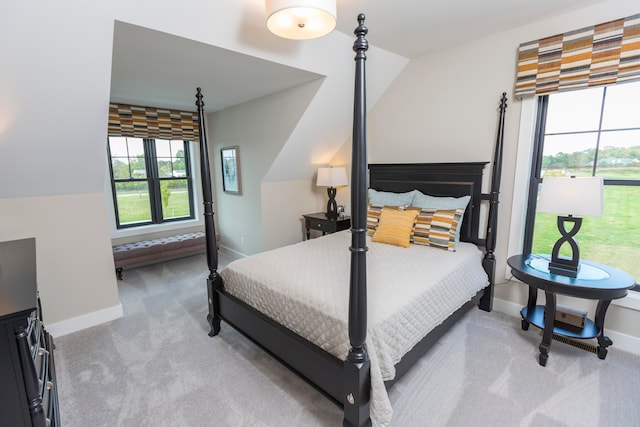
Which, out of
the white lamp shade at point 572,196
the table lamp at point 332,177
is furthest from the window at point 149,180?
the white lamp shade at point 572,196

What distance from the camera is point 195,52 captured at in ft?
7.06

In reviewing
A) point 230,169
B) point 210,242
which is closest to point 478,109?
point 210,242

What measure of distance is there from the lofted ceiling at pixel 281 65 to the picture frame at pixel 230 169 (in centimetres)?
121

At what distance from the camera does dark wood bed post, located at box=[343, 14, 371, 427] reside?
1164mm

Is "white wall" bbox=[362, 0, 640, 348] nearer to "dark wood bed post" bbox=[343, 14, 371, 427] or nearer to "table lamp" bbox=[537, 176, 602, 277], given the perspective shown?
"table lamp" bbox=[537, 176, 602, 277]

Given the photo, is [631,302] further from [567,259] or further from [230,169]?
[230,169]

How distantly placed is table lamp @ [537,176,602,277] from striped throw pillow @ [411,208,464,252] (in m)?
0.68

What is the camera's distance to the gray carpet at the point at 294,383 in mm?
1674

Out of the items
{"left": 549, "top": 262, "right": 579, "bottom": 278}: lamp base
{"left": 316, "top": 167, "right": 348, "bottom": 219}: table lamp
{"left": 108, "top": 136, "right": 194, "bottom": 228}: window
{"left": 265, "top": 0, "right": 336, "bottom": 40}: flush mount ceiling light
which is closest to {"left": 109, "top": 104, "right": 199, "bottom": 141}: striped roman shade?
{"left": 108, "top": 136, "right": 194, "bottom": 228}: window

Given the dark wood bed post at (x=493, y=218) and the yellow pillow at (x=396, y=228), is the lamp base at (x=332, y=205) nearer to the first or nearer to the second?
the yellow pillow at (x=396, y=228)

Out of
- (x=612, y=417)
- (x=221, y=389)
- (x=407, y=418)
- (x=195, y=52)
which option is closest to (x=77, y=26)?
(x=195, y=52)

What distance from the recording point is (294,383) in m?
1.94

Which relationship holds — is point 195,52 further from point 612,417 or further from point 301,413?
point 612,417

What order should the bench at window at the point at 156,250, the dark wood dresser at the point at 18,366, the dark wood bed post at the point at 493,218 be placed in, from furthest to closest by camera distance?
the bench at window at the point at 156,250 < the dark wood bed post at the point at 493,218 < the dark wood dresser at the point at 18,366
